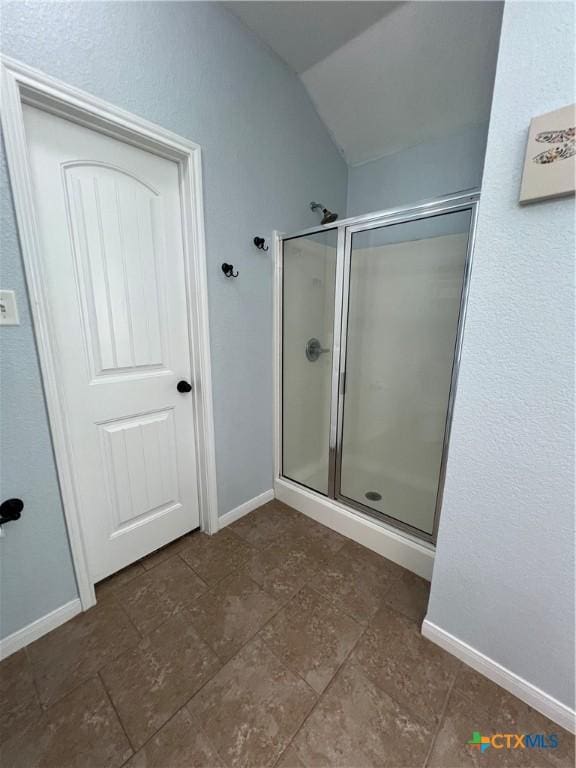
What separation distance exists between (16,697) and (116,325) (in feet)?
4.44

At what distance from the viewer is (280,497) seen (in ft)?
7.01

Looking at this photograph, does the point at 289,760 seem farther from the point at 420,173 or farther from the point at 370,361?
the point at 420,173

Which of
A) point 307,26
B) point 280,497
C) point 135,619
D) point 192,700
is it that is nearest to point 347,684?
point 192,700

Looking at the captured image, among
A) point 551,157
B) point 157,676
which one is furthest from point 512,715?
point 551,157

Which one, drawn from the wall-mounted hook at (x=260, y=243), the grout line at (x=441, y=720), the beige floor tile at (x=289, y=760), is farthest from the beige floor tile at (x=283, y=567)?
the wall-mounted hook at (x=260, y=243)

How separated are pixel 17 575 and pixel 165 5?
7.51 feet

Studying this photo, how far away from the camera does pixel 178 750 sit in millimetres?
904

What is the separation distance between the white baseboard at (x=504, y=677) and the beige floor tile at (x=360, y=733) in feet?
0.95

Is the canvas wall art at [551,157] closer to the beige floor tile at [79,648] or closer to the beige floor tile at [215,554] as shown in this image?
the beige floor tile at [215,554]

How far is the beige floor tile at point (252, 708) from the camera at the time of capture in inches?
35.7

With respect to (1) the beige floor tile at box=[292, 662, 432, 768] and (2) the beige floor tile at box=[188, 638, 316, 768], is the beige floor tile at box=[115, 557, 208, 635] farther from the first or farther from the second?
(1) the beige floor tile at box=[292, 662, 432, 768]

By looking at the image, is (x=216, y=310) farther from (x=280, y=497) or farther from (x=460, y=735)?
(x=460, y=735)

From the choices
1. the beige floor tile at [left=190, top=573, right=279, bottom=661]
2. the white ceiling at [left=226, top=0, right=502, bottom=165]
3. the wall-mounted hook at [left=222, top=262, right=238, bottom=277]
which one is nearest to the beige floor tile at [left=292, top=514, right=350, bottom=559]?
the beige floor tile at [left=190, top=573, right=279, bottom=661]

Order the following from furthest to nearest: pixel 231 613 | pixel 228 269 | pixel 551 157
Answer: pixel 228 269
pixel 231 613
pixel 551 157
